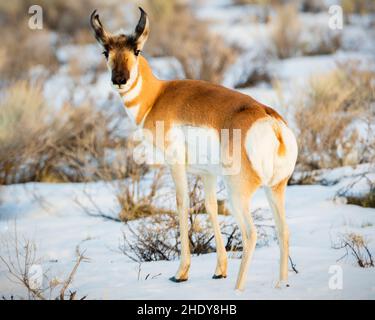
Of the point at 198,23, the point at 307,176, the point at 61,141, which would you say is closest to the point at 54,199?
the point at 61,141

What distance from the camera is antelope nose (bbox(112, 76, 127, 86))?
15.6 ft

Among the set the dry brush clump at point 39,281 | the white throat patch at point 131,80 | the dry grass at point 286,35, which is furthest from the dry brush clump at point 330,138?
the dry grass at point 286,35

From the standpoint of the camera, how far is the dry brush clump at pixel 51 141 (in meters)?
8.91

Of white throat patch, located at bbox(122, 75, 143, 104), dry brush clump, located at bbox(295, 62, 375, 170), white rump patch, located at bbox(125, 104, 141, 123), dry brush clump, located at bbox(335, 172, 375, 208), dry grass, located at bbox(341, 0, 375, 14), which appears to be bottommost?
dry brush clump, located at bbox(335, 172, 375, 208)

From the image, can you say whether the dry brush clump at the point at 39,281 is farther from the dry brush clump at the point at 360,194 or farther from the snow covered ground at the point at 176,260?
the dry brush clump at the point at 360,194

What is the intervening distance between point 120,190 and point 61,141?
2188mm

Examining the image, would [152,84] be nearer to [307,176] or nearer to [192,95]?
[192,95]

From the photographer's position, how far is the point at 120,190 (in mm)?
7875

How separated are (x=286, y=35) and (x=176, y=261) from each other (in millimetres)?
12630

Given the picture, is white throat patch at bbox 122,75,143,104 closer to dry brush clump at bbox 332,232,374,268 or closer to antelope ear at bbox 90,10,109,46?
antelope ear at bbox 90,10,109,46

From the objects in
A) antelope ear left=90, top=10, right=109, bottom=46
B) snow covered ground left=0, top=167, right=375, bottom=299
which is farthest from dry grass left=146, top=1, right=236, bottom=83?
antelope ear left=90, top=10, right=109, bottom=46

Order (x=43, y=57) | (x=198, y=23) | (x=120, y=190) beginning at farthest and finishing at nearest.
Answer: (x=198, y=23), (x=43, y=57), (x=120, y=190)

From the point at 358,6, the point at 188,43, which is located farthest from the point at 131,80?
the point at 358,6

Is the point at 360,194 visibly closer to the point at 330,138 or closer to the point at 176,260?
the point at 330,138
